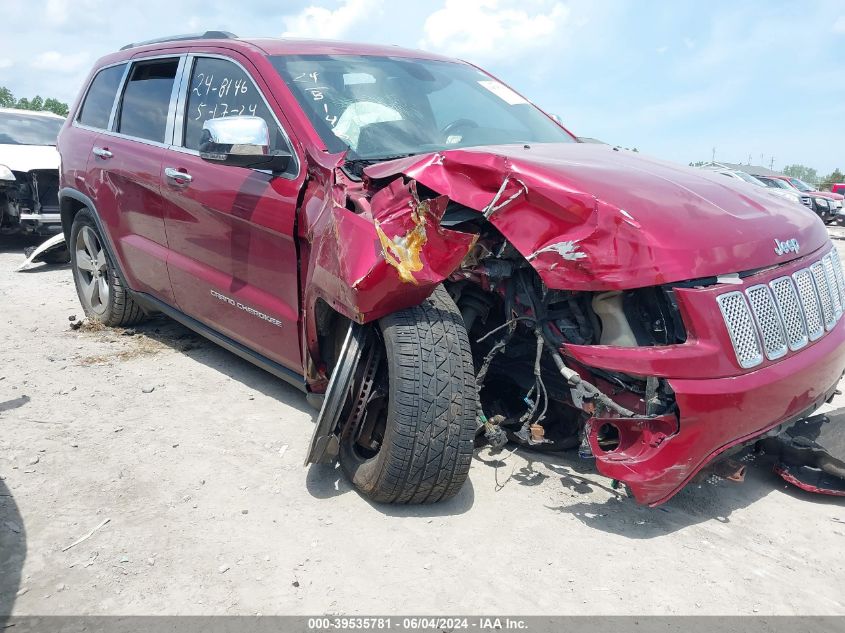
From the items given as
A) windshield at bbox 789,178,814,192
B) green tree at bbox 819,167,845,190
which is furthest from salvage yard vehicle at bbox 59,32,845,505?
green tree at bbox 819,167,845,190

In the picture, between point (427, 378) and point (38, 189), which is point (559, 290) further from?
point (38, 189)

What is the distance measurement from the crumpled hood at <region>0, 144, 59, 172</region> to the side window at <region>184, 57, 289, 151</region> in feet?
17.2

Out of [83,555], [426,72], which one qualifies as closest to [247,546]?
[83,555]

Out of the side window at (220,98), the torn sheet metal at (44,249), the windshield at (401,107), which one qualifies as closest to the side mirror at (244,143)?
the side window at (220,98)

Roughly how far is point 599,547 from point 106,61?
4802 millimetres

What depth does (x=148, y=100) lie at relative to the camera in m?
4.46

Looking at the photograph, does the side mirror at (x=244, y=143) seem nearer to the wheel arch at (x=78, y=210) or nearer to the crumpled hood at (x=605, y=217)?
the crumpled hood at (x=605, y=217)

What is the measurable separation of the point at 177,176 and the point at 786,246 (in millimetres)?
3041

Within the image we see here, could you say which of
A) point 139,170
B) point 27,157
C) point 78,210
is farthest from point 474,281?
point 27,157

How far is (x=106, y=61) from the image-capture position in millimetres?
5219

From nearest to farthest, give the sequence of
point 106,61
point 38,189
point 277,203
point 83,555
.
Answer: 1. point 83,555
2. point 277,203
3. point 106,61
4. point 38,189

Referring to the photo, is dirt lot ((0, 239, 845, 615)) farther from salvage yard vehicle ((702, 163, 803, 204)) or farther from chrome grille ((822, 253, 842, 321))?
salvage yard vehicle ((702, 163, 803, 204))

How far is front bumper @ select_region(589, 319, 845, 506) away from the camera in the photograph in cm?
245

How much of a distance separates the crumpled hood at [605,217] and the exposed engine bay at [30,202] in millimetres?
7078
